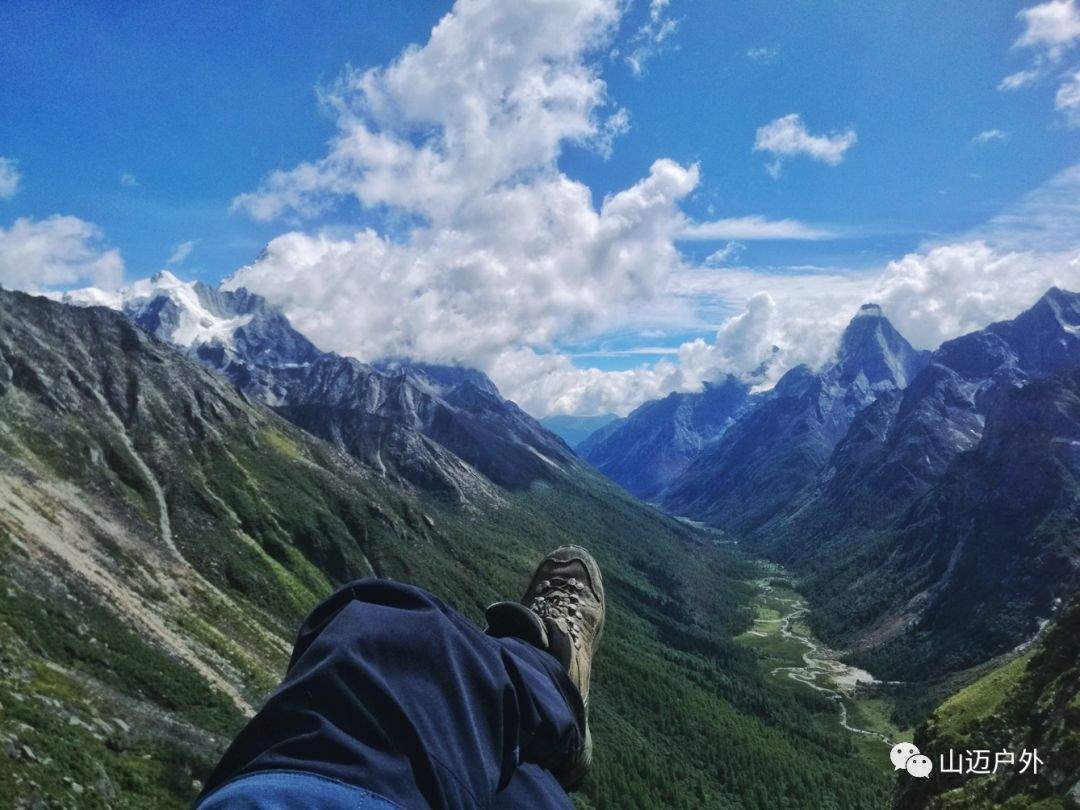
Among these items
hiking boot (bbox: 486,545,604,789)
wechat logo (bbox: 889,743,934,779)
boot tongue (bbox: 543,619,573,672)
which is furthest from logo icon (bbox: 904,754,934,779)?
boot tongue (bbox: 543,619,573,672)

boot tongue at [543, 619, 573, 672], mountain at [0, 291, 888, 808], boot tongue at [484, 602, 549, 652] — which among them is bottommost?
mountain at [0, 291, 888, 808]

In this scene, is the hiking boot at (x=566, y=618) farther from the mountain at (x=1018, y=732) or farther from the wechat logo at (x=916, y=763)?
the wechat logo at (x=916, y=763)

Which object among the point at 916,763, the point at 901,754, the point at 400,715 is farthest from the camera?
the point at 916,763

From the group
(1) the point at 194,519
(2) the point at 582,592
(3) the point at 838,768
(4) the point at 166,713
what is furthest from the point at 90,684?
(3) the point at 838,768

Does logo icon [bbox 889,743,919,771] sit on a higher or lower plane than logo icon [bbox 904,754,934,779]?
higher

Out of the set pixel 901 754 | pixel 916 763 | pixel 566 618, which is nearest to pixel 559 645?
pixel 566 618

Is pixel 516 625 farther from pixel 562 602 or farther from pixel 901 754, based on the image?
pixel 901 754

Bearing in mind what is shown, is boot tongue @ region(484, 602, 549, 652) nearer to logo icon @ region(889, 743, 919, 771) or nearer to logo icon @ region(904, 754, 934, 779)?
logo icon @ region(889, 743, 919, 771)
